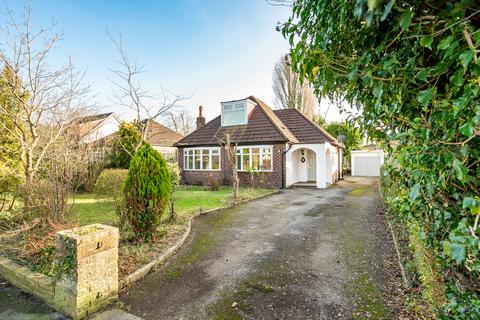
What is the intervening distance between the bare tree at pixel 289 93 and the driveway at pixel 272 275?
2128 centimetres

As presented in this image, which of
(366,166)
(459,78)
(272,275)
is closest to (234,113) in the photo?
(272,275)

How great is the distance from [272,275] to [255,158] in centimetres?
1253

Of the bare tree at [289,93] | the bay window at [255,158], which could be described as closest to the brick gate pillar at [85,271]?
the bay window at [255,158]

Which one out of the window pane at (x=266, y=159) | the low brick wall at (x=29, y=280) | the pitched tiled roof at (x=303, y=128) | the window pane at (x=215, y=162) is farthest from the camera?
the window pane at (x=215, y=162)

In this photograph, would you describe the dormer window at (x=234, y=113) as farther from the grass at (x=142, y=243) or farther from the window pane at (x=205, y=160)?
the grass at (x=142, y=243)

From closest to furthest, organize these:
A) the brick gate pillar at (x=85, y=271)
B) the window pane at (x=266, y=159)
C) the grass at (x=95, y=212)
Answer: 1. the brick gate pillar at (x=85, y=271)
2. the grass at (x=95, y=212)
3. the window pane at (x=266, y=159)

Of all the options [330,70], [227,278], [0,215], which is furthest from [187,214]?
[330,70]

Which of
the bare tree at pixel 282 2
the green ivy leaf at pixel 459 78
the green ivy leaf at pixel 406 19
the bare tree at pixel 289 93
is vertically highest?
the bare tree at pixel 289 93

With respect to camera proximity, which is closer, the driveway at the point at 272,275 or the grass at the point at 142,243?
the driveway at the point at 272,275

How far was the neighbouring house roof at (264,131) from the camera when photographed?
16.4 metres

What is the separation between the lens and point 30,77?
645 cm

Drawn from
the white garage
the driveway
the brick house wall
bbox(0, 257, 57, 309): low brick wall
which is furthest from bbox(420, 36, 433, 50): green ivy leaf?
the white garage

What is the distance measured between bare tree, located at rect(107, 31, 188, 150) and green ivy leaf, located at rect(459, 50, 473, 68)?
1028 centimetres

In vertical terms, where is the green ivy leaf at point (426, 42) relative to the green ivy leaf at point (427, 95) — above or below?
above
